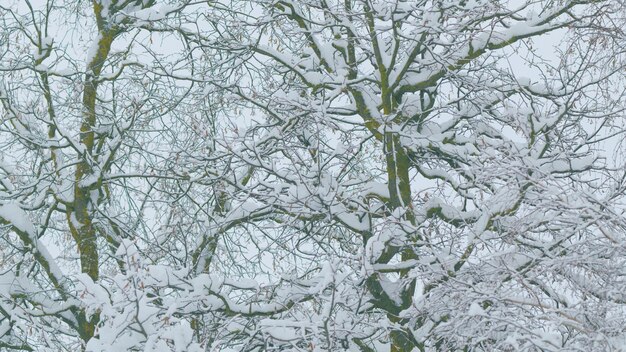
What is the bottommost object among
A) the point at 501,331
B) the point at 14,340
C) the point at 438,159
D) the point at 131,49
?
the point at 501,331

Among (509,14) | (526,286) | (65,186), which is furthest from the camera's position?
(65,186)

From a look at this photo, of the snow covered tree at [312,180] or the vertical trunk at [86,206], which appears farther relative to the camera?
the vertical trunk at [86,206]

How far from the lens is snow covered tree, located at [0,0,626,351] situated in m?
5.87

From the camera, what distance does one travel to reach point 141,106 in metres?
9.23

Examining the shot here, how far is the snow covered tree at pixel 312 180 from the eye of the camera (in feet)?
19.2

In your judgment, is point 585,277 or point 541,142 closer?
point 585,277

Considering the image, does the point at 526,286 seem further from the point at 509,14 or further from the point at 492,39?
the point at 492,39

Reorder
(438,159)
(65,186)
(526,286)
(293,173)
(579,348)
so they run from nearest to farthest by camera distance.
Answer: (579,348) < (526,286) < (293,173) < (438,159) < (65,186)

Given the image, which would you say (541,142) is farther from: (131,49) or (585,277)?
(131,49)

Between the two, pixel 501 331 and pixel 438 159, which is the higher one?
pixel 438 159

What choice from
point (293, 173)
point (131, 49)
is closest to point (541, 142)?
point (293, 173)

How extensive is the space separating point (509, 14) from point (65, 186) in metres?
4.69

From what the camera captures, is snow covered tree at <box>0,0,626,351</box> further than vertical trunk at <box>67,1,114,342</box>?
No

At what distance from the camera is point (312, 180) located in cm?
816
